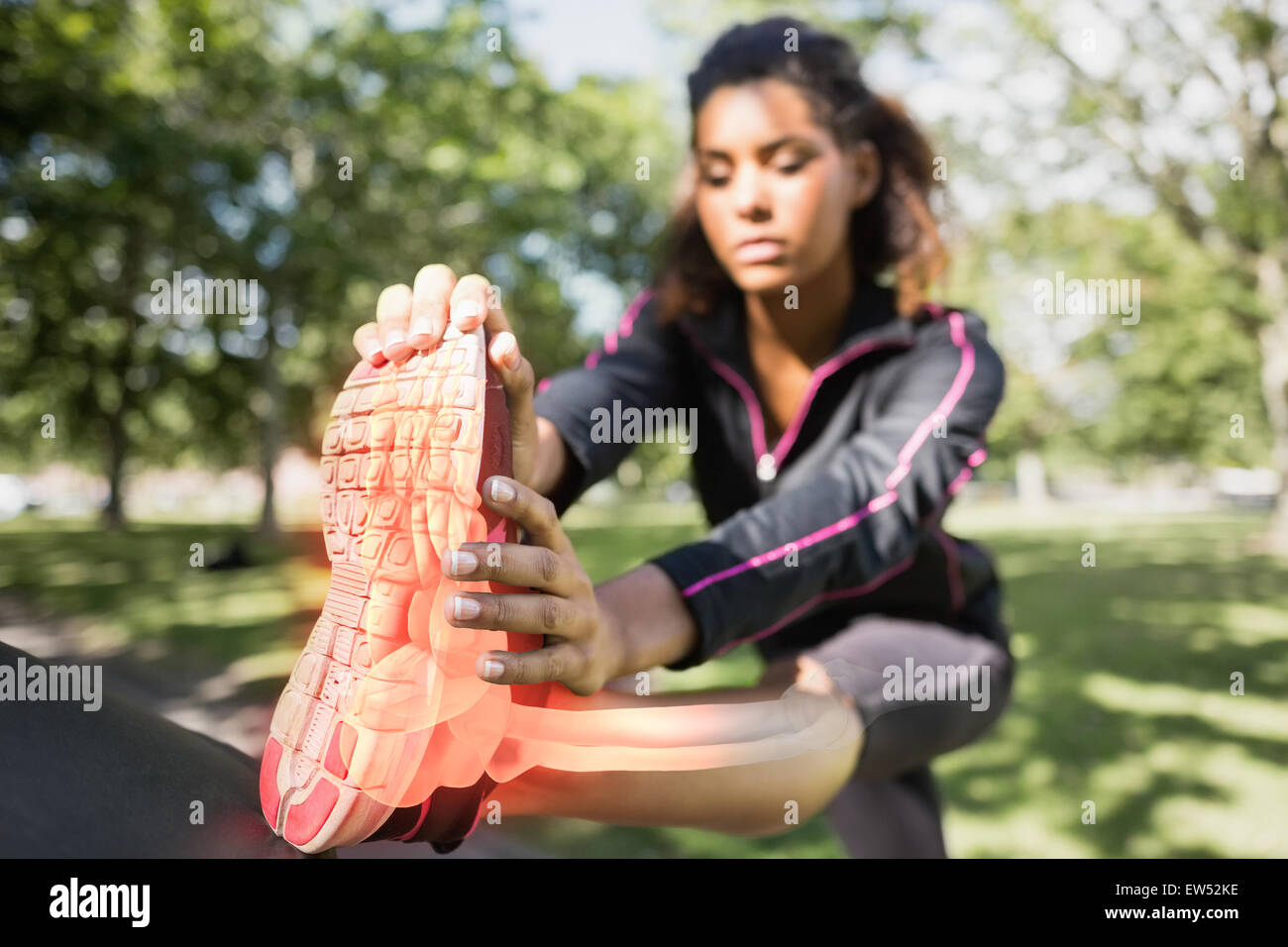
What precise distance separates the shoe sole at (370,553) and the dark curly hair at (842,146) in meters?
1.03

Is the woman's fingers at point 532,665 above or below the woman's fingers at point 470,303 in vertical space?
below

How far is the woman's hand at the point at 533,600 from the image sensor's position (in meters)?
0.94

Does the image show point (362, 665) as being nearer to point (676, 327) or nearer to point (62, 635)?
point (676, 327)

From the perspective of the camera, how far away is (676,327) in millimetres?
2006

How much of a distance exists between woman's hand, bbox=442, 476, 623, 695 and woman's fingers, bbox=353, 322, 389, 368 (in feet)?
0.75

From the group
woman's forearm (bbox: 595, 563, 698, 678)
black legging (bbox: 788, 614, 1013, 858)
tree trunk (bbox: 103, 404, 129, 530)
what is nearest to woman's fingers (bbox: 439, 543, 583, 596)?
woman's forearm (bbox: 595, 563, 698, 678)

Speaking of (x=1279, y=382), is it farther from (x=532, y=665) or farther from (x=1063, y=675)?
(x=532, y=665)

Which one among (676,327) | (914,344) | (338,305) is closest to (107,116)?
(338,305)

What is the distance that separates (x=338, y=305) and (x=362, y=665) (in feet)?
34.3

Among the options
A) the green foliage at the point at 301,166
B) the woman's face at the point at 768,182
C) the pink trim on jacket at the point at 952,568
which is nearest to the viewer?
the woman's face at the point at 768,182

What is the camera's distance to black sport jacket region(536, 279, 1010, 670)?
1.36 metres

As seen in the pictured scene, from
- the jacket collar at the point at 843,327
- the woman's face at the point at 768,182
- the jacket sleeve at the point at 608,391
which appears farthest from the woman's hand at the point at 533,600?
the jacket collar at the point at 843,327

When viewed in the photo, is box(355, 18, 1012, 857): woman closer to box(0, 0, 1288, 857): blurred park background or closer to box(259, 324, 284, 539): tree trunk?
box(0, 0, 1288, 857): blurred park background

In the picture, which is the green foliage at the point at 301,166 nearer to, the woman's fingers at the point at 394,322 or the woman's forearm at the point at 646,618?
the woman's fingers at the point at 394,322
